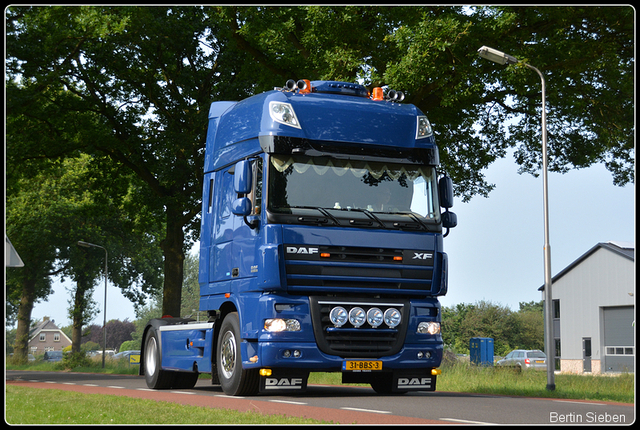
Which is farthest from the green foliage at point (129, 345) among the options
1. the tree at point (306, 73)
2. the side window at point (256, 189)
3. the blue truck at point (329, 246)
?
the side window at point (256, 189)

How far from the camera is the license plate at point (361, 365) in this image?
1125cm

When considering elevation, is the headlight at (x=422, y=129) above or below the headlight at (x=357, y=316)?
above

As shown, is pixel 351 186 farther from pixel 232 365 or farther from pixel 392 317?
pixel 232 365

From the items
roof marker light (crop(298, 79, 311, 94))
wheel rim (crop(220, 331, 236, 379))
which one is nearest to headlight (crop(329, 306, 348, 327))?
wheel rim (crop(220, 331, 236, 379))

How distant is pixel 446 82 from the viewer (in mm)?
20828

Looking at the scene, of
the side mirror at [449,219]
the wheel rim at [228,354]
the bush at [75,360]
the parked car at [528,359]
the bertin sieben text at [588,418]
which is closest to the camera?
the bertin sieben text at [588,418]

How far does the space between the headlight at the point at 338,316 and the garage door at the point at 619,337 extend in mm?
39954

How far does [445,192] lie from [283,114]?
2710 millimetres

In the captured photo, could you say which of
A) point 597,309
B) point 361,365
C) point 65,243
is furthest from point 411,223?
point 597,309

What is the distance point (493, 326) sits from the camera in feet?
257

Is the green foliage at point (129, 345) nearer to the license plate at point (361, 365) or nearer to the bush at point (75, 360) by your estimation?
the bush at point (75, 360)

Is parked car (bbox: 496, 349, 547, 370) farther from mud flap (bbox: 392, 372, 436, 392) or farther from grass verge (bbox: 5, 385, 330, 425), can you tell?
grass verge (bbox: 5, 385, 330, 425)

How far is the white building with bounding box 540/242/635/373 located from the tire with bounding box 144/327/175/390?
119 feet

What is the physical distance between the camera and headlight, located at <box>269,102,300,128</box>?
11.6m
